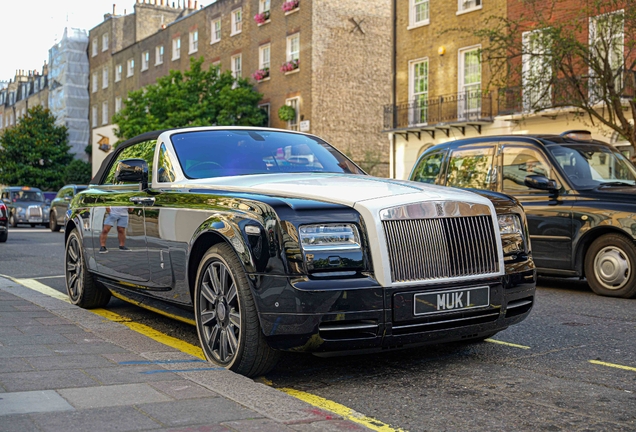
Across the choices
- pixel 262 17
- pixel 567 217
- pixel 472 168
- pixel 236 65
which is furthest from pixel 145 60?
pixel 567 217

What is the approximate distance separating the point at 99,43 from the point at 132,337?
6058cm

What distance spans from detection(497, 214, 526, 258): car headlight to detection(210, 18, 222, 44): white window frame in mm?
38831

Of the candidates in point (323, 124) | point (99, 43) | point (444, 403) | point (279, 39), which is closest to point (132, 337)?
point (444, 403)

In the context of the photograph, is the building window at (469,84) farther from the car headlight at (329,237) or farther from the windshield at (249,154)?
the car headlight at (329,237)

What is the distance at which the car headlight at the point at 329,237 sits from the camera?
436 cm

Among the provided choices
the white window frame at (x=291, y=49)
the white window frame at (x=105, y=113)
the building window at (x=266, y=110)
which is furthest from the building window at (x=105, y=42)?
the white window frame at (x=291, y=49)

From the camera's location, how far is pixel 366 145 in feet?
121

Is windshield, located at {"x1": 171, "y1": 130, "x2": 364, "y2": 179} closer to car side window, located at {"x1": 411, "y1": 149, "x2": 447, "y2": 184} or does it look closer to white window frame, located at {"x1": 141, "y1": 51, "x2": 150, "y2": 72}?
car side window, located at {"x1": 411, "y1": 149, "x2": 447, "y2": 184}

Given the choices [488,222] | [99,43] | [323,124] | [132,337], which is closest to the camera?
[488,222]

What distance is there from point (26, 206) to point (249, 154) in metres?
30.2

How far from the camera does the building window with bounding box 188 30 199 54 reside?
4462 centimetres

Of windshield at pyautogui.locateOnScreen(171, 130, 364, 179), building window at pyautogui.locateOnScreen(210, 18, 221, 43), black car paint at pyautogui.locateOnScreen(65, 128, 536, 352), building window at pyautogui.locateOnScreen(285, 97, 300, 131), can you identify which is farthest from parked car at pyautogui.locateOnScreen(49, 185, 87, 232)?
black car paint at pyautogui.locateOnScreen(65, 128, 536, 352)

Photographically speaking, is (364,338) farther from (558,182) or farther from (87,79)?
(87,79)

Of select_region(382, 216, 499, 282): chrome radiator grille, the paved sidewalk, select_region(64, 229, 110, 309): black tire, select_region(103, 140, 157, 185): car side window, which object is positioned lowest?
the paved sidewalk
